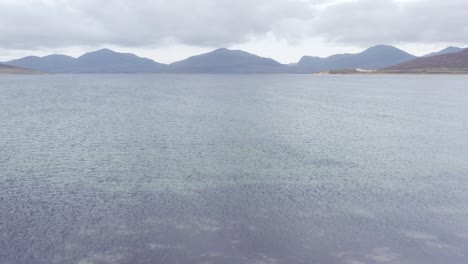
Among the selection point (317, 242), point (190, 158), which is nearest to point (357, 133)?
point (190, 158)

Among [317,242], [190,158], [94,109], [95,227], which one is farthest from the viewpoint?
[94,109]

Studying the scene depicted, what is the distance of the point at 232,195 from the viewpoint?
3609cm

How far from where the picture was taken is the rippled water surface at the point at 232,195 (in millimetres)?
25625

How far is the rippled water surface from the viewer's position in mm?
25625

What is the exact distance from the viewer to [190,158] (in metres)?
48.9

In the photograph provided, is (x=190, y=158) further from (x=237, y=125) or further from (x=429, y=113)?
(x=429, y=113)

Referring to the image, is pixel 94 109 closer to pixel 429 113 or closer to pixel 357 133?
pixel 357 133

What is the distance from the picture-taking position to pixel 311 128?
234 feet

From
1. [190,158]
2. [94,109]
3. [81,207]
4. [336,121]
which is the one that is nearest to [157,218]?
[81,207]

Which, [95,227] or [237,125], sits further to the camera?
[237,125]

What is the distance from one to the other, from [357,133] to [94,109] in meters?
71.7

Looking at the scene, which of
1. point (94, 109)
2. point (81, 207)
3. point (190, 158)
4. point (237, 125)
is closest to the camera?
point (81, 207)

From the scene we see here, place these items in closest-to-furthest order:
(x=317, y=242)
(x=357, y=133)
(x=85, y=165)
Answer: (x=317, y=242), (x=85, y=165), (x=357, y=133)

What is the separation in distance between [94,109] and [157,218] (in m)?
81.7
